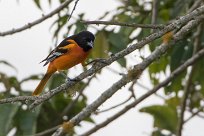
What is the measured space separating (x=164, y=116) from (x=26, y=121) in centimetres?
116

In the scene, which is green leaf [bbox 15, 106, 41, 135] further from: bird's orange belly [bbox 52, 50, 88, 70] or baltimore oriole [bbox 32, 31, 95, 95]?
bird's orange belly [bbox 52, 50, 88, 70]

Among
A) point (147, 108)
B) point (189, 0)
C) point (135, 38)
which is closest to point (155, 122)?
point (147, 108)

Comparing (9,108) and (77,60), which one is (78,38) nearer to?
(77,60)

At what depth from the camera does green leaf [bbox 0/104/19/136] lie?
4.48m

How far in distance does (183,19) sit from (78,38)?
150cm

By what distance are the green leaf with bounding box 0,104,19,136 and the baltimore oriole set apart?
0.26m

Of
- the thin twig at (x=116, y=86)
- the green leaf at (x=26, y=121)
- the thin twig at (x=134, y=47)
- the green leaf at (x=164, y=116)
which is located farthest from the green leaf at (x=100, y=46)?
the thin twig at (x=134, y=47)

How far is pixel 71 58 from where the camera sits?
439 centimetres

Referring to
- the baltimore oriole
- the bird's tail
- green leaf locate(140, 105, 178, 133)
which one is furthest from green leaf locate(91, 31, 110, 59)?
green leaf locate(140, 105, 178, 133)

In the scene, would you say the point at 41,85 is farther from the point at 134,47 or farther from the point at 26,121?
the point at 134,47

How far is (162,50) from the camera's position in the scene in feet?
10.8

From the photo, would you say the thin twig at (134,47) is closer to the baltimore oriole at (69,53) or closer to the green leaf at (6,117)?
the baltimore oriole at (69,53)

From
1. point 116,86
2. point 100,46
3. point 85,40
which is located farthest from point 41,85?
point 116,86

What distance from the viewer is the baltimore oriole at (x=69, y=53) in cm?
436
